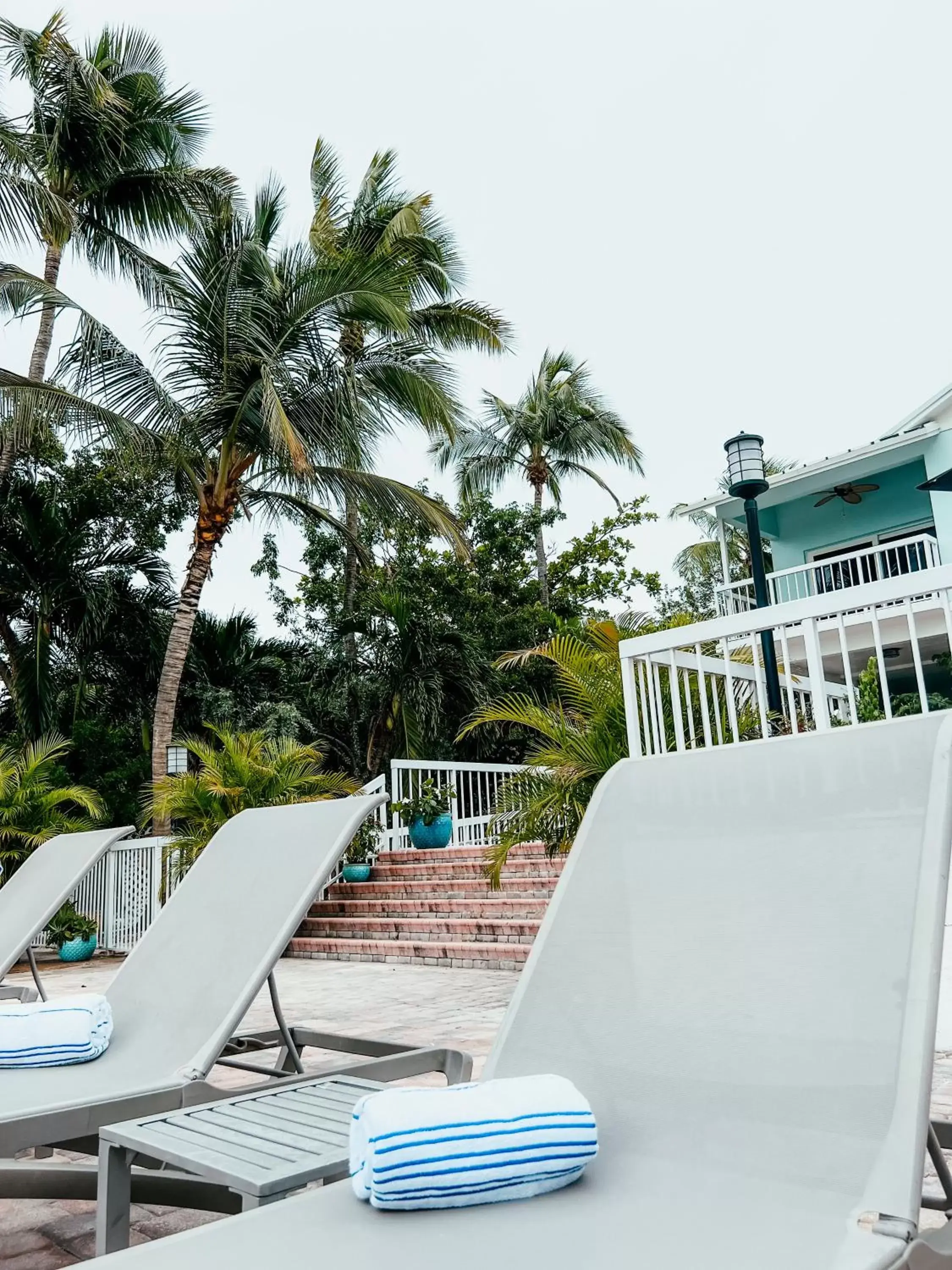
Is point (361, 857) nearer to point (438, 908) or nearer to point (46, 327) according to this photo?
point (438, 908)

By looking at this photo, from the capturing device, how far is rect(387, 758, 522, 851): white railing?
11914 millimetres

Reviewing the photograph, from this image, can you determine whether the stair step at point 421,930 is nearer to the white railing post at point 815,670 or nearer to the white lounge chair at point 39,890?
the white railing post at point 815,670

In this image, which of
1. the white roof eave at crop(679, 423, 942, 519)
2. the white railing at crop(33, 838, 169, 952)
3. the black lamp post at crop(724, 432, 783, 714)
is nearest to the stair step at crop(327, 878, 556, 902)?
the white railing at crop(33, 838, 169, 952)

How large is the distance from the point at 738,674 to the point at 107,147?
11.3 meters

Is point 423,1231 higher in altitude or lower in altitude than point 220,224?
lower

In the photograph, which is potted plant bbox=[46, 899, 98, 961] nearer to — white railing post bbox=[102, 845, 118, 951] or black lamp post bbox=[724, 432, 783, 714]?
white railing post bbox=[102, 845, 118, 951]

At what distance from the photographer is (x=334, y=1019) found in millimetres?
5445

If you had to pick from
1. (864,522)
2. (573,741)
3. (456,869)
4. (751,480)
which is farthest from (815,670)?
(864,522)

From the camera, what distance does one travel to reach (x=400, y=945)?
8.58m

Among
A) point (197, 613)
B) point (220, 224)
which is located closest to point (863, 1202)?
point (220, 224)

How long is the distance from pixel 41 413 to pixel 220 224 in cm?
339

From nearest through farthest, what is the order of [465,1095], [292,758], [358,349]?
[465,1095], [292,758], [358,349]

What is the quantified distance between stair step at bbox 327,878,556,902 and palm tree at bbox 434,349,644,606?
11.5 metres

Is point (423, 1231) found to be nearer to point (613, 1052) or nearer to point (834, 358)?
point (613, 1052)
